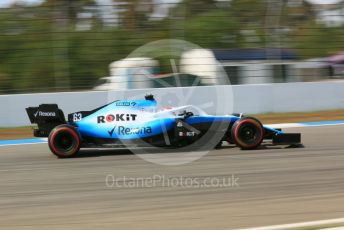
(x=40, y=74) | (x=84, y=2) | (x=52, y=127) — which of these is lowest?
(x=52, y=127)

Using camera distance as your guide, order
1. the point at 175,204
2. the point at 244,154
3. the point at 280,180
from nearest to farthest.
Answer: the point at 175,204 → the point at 280,180 → the point at 244,154

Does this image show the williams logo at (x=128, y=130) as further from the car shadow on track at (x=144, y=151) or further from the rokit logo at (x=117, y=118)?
the car shadow on track at (x=144, y=151)

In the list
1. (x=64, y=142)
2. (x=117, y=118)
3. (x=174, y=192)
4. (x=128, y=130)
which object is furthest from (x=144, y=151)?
(x=174, y=192)

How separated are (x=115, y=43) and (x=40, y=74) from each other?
201 centimetres

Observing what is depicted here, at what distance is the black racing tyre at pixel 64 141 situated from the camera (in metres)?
8.01

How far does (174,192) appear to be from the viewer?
232 inches

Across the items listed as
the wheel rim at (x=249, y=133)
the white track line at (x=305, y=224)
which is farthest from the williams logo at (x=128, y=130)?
the white track line at (x=305, y=224)

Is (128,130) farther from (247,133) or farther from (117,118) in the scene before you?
(247,133)

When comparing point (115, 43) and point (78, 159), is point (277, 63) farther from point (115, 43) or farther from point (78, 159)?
point (78, 159)

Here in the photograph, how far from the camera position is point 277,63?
14562mm

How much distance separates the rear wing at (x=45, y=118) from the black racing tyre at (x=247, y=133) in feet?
8.65

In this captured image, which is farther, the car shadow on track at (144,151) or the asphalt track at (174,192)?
the car shadow on track at (144,151)

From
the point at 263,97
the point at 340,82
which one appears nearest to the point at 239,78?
the point at 263,97

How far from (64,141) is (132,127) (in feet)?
3.37
